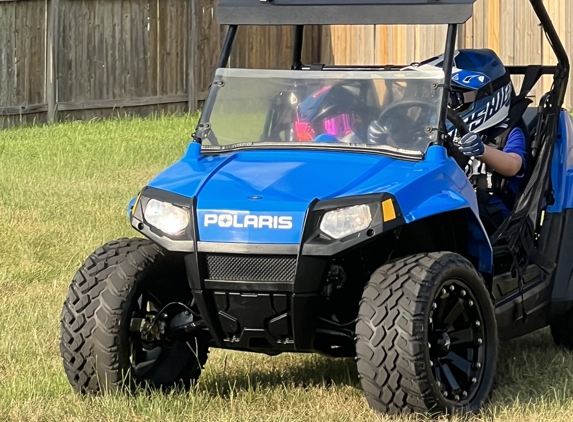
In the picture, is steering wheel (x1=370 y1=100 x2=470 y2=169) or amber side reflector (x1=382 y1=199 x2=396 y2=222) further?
steering wheel (x1=370 y1=100 x2=470 y2=169)

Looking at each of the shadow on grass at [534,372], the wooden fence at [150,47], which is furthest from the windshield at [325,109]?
the wooden fence at [150,47]

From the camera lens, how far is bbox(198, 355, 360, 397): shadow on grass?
5.86 metres

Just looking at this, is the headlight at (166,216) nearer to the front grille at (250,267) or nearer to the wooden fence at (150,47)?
the front grille at (250,267)

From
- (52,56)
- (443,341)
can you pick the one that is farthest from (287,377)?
(52,56)

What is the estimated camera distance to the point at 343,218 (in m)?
4.99

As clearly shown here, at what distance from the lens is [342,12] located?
5727 millimetres

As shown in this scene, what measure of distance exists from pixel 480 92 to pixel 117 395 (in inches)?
84.6

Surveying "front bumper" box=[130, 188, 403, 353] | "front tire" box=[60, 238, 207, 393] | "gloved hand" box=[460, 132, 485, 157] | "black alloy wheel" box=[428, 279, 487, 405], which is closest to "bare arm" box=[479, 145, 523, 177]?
"gloved hand" box=[460, 132, 485, 157]

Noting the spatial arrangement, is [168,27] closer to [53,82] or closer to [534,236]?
[53,82]

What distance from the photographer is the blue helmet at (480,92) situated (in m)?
6.19

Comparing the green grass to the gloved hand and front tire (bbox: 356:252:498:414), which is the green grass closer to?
front tire (bbox: 356:252:498:414)

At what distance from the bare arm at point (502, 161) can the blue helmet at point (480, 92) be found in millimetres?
205

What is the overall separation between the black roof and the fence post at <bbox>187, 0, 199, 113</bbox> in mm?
12353

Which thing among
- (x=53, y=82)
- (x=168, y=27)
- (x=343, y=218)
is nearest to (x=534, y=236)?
(x=343, y=218)
